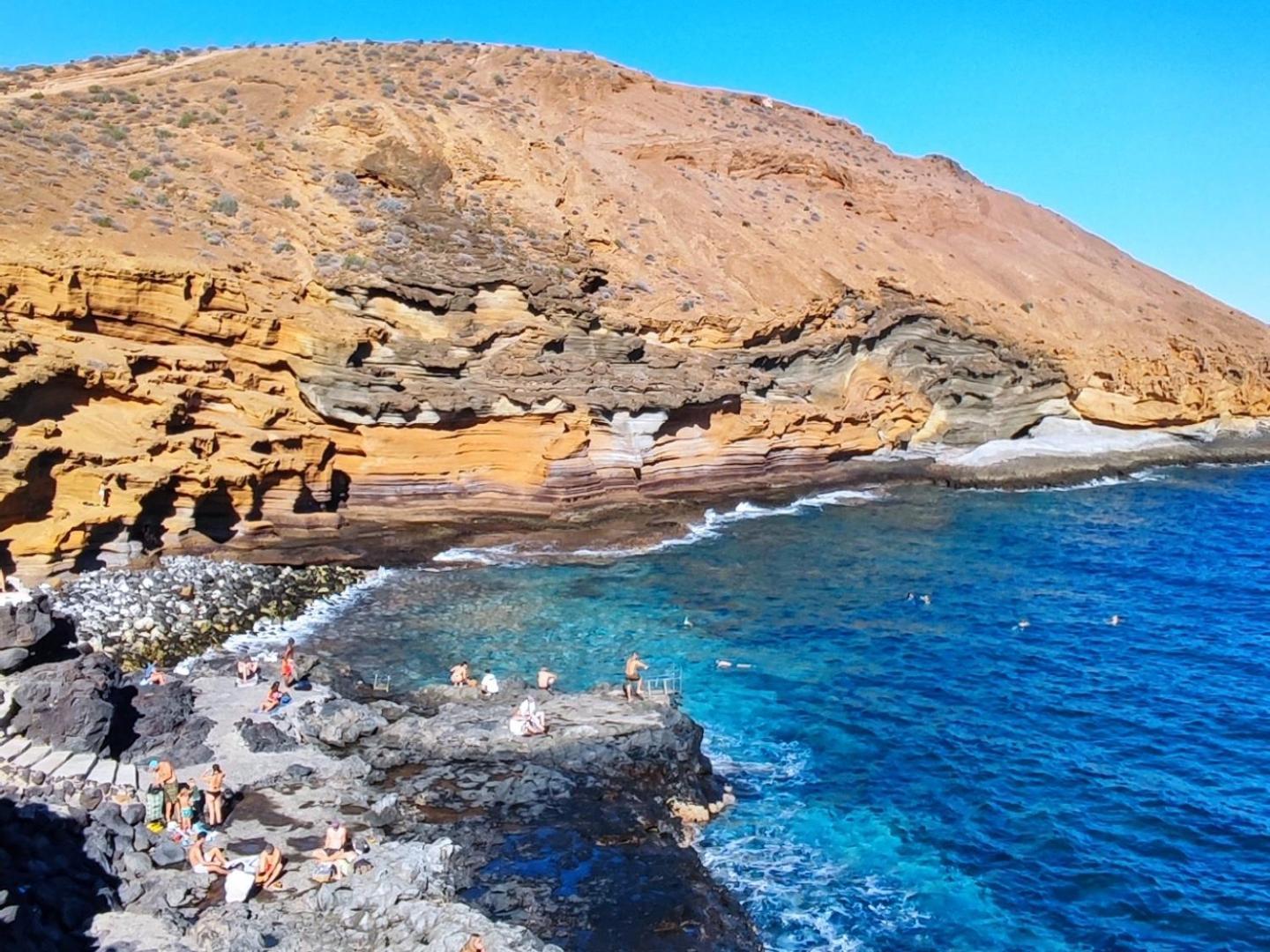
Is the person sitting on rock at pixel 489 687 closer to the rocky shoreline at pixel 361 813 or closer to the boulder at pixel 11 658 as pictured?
the rocky shoreline at pixel 361 813

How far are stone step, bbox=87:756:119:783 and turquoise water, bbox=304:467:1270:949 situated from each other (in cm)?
671

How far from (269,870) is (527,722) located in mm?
5434

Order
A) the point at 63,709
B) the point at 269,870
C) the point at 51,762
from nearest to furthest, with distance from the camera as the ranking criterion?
the point at 269,870 < the point at 51,762 < the point at 63,709

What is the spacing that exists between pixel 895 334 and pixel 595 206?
1528cm

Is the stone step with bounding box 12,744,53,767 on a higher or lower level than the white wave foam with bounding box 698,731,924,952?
higher

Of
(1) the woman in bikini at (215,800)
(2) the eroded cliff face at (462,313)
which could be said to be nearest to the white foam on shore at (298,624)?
(2) the eroded cliff face at (462,313)

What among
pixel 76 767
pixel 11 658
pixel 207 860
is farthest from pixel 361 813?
pixel 11 658

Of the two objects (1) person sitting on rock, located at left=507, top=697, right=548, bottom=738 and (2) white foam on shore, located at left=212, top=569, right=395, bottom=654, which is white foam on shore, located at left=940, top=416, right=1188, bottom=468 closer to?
(2) white foam on shore, located at left=212, top=569, right=395, bottom=654

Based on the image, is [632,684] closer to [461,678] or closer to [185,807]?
[461,678]

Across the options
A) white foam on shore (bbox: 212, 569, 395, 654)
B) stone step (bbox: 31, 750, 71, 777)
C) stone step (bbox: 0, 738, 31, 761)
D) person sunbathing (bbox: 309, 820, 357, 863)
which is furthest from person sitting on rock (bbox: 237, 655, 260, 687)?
person sunbathing (bbox: 309, 820, 357, 863)

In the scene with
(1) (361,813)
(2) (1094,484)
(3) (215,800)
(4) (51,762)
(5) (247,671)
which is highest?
(2) (1094,484)

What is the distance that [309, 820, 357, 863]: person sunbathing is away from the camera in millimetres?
13578

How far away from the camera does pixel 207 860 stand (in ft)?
43.9

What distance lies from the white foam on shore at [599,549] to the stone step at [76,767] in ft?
47.5
